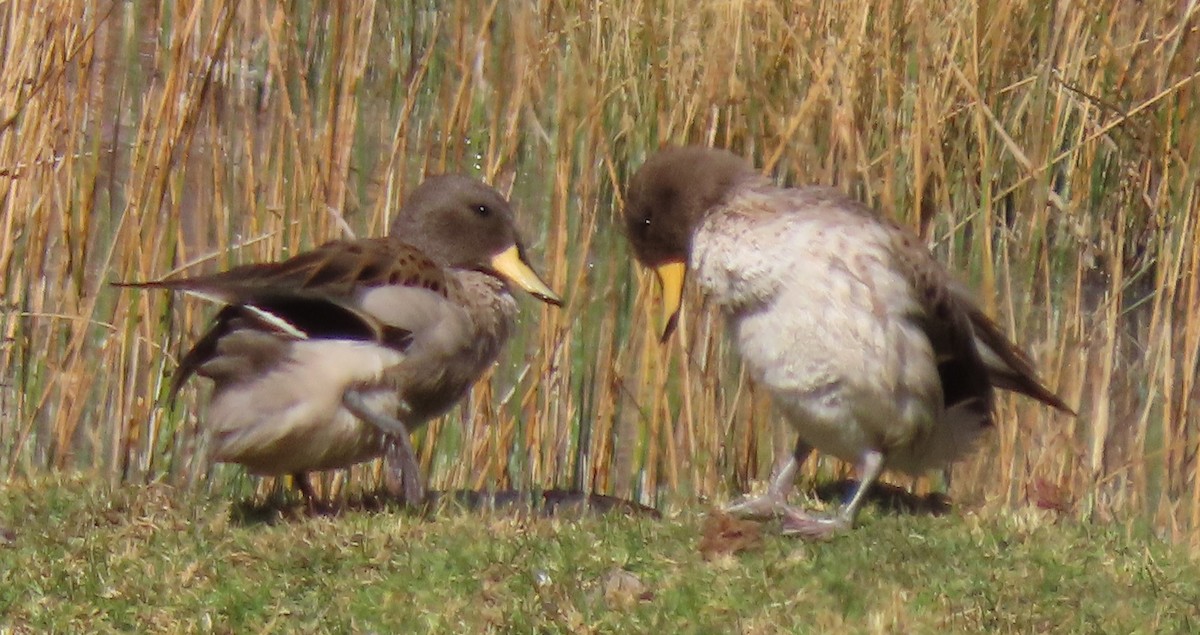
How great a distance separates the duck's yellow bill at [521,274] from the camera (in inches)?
267

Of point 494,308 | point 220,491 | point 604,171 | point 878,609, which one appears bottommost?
point 220,491

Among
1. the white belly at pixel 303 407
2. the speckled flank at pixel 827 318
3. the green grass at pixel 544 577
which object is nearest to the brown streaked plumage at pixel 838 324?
the speckled flank at pixel 827 318

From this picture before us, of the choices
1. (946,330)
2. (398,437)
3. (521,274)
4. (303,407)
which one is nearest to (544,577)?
(398,437)

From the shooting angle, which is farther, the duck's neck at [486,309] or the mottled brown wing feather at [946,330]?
the duck's neck at [486,309]

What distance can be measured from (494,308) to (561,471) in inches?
37.7

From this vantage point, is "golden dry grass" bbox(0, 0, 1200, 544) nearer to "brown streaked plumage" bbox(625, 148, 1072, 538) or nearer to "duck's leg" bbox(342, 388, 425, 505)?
"brown streaked plumage" bbox(625, 148, 1072, 538)

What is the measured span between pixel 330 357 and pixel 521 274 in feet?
3.82

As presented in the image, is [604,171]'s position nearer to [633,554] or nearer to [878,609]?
[633,554]

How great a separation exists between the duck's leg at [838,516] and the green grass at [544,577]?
0.08 meters

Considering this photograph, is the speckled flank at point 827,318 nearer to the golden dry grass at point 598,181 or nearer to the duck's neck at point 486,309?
the duck's neck at point 486,309

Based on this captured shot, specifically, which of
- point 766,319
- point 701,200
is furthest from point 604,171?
point 766,319

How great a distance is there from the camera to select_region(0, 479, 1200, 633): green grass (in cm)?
491

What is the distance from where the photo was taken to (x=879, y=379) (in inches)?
238

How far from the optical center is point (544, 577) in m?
5.16
